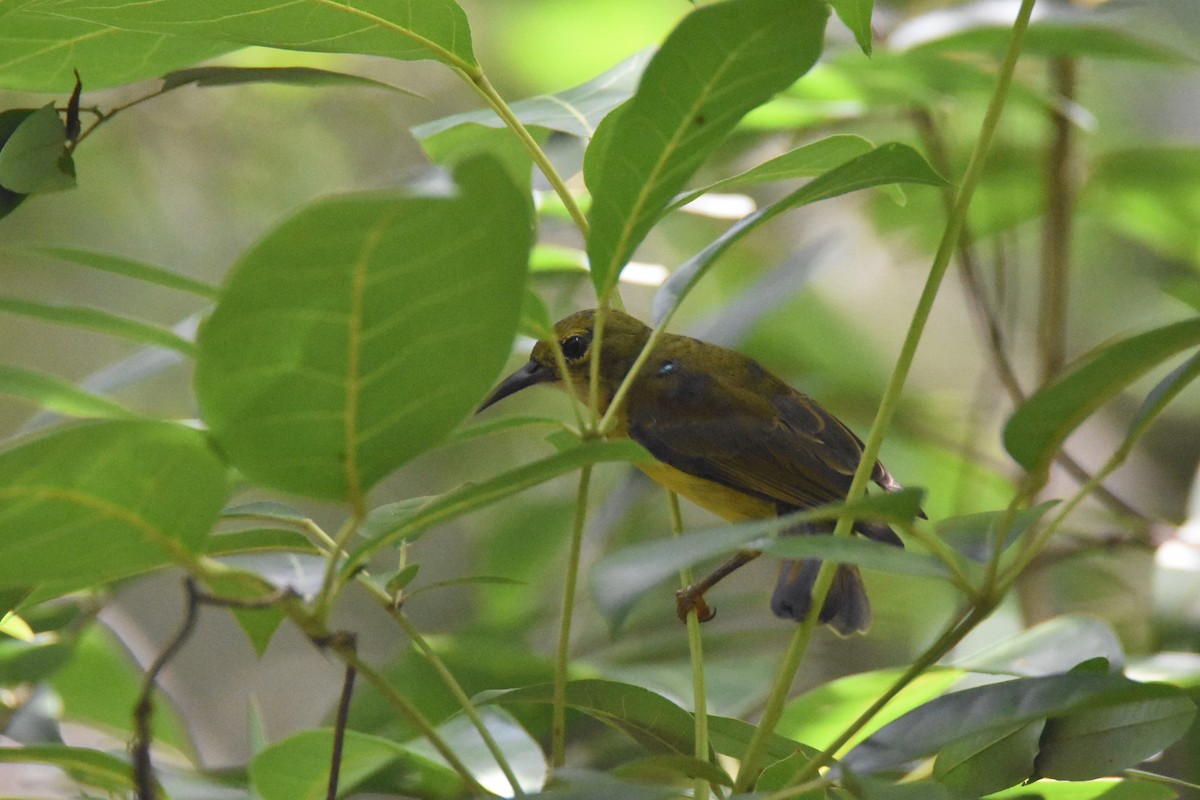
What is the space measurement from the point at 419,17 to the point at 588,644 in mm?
2326

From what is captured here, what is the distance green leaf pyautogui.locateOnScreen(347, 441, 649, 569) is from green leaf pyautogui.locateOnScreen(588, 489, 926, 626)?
0.27 ft

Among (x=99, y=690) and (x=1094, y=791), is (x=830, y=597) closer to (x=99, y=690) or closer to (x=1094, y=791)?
(x=1094, y=791)

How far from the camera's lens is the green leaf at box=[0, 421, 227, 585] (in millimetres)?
846

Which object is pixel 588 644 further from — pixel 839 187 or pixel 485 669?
pixel 839 187

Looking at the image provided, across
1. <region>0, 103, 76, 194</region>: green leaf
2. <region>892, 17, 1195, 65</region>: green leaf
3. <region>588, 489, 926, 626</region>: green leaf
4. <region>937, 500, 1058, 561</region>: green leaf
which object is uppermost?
<region>892, 17, 1195, 65</region>: green leaf

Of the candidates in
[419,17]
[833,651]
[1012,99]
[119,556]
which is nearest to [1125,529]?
[1012,99]

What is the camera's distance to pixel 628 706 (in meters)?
1.32

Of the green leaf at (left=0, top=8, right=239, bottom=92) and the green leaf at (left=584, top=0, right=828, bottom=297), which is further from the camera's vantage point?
the green leaf at (left=0, top=8, right=239, bottom=92)

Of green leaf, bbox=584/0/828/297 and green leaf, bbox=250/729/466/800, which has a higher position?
green leaf, bbox=584/0/828/297

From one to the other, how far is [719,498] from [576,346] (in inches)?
19.6

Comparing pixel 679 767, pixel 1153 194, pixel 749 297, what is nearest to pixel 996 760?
pixel 679 767

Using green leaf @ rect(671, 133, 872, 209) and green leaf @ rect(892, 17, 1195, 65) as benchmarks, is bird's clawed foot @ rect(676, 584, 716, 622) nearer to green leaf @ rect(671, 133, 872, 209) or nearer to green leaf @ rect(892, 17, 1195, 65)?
green leaf @ rect(671, 133, 872, 209)

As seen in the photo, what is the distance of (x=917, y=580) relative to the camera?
12.0ft

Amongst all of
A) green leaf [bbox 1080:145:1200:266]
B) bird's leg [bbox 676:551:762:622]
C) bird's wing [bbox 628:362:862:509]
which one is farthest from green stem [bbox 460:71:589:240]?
green leaf [bbox 1080:145:1200:266]
